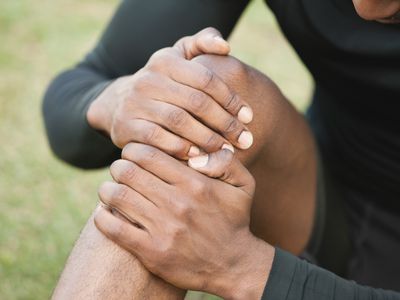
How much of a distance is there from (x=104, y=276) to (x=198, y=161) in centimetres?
25

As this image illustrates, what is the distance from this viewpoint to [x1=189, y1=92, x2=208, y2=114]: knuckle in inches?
44.6

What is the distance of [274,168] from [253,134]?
0.17 m

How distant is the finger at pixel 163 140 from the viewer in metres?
1.11

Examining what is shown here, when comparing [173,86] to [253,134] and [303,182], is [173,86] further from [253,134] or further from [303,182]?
[303,182]

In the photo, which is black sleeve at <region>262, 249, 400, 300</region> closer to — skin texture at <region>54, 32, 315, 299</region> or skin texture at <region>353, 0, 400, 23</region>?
skin texture at <region>54, 32, 315, 299</region>

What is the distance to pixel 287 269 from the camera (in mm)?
1101

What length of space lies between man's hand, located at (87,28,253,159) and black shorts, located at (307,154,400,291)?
49cm

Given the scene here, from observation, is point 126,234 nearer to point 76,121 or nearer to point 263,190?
point 263,190

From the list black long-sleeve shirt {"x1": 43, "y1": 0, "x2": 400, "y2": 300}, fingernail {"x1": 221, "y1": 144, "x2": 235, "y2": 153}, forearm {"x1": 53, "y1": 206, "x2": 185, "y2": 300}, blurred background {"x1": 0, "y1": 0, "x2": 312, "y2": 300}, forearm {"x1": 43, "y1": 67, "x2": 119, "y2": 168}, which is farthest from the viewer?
blurred background {"x1": 0, "y1": 0, "x2": 312, "y2": 300}

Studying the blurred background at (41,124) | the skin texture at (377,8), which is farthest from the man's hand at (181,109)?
the blurred background at (41,124)

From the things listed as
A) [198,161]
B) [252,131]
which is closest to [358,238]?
[252,131]

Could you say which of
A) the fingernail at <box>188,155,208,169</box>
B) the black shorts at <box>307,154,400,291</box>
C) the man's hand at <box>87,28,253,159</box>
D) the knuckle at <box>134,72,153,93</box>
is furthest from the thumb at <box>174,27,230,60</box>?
the black shorts at <box>307,154,400,291</box>

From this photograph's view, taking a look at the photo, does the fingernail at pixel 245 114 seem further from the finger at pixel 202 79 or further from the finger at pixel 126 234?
the finger at pixel 126 234

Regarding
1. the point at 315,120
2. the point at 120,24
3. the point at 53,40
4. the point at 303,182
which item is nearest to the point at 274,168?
the point at 303,182
